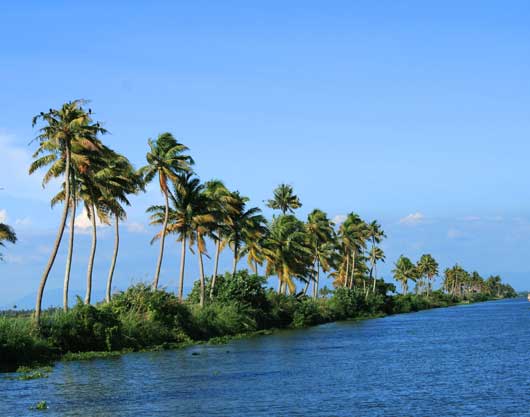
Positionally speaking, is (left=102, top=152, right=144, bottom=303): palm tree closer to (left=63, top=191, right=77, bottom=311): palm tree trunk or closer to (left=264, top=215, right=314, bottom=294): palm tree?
(left=63, top=191, right=77, bottom=311): palm tree trunk

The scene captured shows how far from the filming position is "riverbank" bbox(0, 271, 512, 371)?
139 ft

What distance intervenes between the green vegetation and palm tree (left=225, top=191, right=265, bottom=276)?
0.41 feet

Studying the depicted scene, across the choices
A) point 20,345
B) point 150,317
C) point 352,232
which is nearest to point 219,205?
point 150,317

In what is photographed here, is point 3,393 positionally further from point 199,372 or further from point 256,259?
point 256,259

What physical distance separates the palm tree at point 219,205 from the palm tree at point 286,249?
1027 cm

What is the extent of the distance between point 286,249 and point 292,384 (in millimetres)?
59114

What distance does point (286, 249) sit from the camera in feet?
304

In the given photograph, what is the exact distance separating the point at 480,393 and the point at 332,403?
6.39m

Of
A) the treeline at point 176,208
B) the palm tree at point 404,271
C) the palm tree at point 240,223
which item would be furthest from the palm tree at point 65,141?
the palm tree at point 404,271

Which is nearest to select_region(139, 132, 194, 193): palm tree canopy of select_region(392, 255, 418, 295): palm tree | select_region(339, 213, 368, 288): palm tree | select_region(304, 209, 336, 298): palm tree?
select_region(304, 209, 336, 298): palm tree

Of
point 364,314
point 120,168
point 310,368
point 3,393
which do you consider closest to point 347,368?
point 310,368

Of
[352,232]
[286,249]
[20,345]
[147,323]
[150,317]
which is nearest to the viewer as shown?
[20,345]

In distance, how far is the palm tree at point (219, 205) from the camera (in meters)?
71.3

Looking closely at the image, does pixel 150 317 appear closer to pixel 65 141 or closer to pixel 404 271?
pixel 65 141
